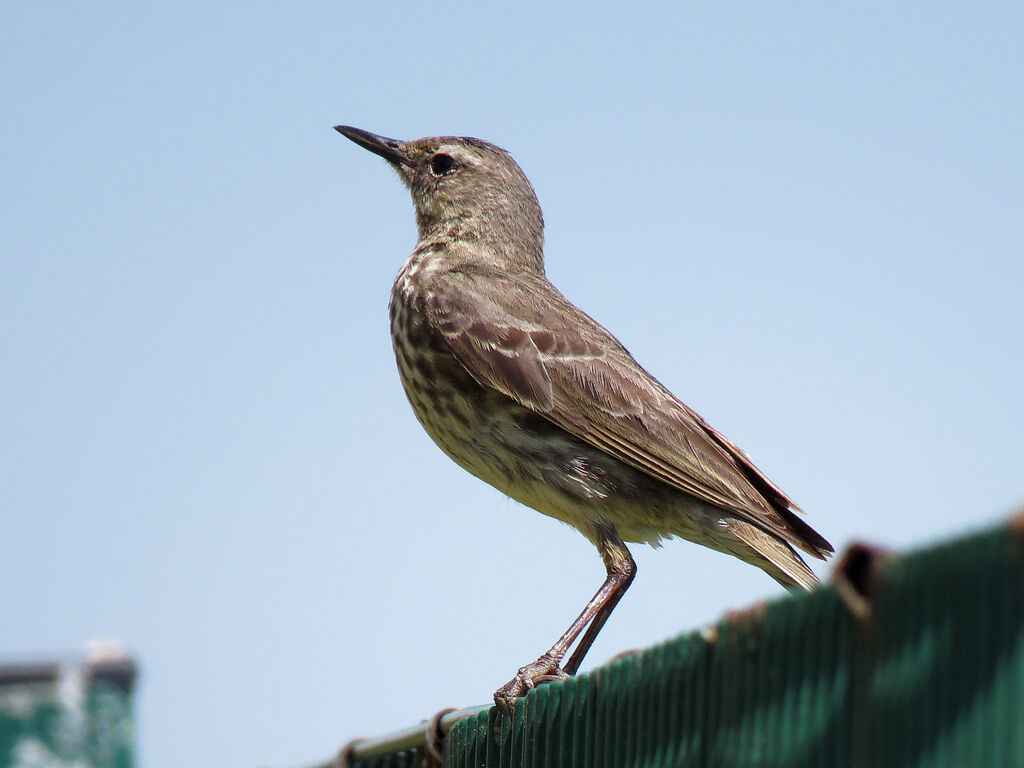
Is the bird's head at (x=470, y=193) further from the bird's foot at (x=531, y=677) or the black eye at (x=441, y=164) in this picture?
the bird's foot at (x=531, y=677)

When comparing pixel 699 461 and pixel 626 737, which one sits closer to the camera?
pixel 626 737

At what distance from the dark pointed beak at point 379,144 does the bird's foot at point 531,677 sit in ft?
12.9

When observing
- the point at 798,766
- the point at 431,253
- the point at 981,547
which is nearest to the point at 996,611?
the point at 981,547

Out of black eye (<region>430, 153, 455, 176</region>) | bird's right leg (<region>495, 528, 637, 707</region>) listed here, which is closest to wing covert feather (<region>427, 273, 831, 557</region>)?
bird's right leg (<region>495, 528, 637, 707</region>)

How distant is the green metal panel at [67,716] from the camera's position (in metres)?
2.65

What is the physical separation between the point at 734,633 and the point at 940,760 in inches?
20.9

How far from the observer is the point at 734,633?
204 centimetres

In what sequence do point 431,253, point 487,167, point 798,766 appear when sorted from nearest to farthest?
point 798,766
point 431,253
point 487,167

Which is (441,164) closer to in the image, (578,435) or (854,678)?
(578,435)

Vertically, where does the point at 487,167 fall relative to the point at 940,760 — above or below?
above

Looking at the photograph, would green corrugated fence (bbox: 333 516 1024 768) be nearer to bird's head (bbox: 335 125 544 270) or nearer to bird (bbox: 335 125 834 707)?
bird (bbox: 335 125 834 707)

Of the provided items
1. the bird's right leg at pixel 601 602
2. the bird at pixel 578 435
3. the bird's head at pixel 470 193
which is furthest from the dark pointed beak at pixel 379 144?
the bird's right leg at pixel 601 602

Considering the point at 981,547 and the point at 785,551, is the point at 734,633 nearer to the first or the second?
the point at 981,547

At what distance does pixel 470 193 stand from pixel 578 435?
2378 millimetres
